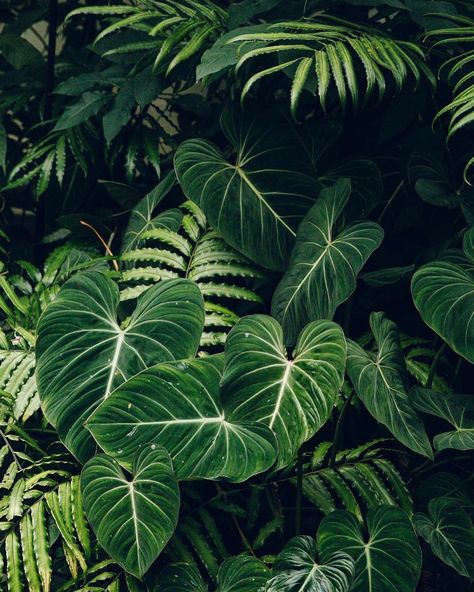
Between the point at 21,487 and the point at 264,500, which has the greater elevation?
the point at 21,487

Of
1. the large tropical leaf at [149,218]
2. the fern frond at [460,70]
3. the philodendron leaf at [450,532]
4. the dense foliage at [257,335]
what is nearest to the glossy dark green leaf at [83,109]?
the dense foliage at [257,335]

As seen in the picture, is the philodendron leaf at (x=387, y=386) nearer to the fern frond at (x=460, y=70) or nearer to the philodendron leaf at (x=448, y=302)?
the philodendron leaf at (x=448, y=302)

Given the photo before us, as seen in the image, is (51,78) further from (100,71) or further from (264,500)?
(264,500)

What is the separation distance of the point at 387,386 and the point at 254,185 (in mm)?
697

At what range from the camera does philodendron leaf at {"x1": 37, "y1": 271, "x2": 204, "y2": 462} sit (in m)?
1.60

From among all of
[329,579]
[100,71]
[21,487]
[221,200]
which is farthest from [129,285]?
[329,579]

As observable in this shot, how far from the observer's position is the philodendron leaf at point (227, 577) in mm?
1549

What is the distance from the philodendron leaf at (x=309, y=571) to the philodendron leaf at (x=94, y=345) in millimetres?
457

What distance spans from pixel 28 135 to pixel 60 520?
5.69ft

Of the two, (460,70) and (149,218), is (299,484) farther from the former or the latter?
(460,70)

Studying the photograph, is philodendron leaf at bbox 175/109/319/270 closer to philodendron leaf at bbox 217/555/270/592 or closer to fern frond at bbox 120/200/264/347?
fern frond at bbox 120/200/264/347

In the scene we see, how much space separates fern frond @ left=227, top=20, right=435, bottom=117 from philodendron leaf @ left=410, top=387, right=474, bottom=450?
698 mm

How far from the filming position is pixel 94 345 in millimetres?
1669

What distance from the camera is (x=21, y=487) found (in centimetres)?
170
